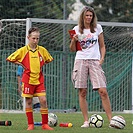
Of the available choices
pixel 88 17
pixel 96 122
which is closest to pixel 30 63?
pixel 88 17

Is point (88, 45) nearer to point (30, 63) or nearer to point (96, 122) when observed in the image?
point (30, 63)

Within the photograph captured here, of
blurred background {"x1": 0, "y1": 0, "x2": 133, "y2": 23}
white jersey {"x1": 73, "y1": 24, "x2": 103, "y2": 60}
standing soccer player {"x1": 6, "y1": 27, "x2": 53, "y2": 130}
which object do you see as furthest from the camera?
blurred background {"x1": 0, "y1": 0, "x2": 133, "y2": 23}

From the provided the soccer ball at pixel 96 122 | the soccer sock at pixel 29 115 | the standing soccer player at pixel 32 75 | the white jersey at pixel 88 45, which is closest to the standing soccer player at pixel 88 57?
the white jersey at pixel 88 45

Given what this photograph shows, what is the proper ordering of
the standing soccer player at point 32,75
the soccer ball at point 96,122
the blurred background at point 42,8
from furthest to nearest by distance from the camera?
the blurred background at point 42,8 < the soccer ball at point 96,122 < the standing soccer player at point 32,75

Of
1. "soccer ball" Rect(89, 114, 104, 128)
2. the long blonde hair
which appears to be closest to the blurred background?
the long blonde hair

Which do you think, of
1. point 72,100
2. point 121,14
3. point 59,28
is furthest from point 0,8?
point 121,14

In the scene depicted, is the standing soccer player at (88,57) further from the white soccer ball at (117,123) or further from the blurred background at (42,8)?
the blurred background at (42,8)

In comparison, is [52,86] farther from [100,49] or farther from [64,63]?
[100,49]

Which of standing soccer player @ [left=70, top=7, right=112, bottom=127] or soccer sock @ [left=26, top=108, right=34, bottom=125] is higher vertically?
standing soccer player @ [left=70, top=7, right=112, bottom=127]

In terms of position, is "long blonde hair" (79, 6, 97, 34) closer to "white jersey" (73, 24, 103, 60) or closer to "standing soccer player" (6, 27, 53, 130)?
"white jersey" (73, 24, 103, 60)

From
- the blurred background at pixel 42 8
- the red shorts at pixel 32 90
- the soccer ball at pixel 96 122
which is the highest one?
the blurred background at pixel 42 8

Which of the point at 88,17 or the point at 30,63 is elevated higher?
the point at 88,17

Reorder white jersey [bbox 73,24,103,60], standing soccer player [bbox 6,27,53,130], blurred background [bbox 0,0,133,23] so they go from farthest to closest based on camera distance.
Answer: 1. blurred background [bbox 0,0,133,23]
2. white jersey [bbox 73,24,103,60]
3. standing soccer player [bbox 6,27,53,130]

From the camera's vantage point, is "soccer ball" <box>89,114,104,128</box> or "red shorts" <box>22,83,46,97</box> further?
"soccer ball" <box>89,114,104,128</box>
